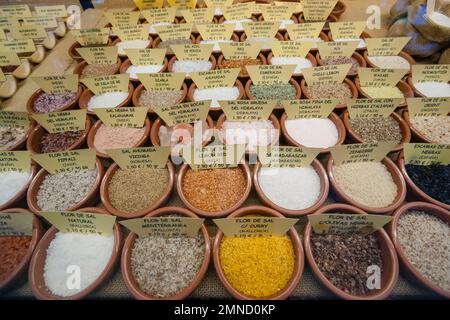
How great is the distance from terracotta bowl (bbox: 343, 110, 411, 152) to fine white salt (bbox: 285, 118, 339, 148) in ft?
0.19

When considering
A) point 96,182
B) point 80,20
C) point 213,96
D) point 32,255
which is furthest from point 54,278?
point 80,20

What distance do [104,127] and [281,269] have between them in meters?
1.04

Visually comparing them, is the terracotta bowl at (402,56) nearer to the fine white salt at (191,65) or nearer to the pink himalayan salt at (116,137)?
the fine white salt at (191,65)

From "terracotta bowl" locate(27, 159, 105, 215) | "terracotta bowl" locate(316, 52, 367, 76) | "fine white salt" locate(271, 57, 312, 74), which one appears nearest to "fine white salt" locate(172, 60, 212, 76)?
"fine white salt" locate(271, 57, 312, 74)

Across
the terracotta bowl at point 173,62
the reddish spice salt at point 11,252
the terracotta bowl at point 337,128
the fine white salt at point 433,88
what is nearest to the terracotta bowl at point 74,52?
the terracotta bowl at point 173,62

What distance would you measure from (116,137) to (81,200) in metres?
0.35

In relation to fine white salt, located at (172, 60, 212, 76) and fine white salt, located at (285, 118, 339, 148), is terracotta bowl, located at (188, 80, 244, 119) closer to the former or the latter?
fine white salt, located at (172, 60, 212, 76)

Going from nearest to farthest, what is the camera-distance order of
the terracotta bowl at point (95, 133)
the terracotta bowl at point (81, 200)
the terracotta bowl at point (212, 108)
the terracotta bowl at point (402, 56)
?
1. the terracotta bowl at point (81, 200)
2. the terracotta bowl at point (95, 133)
3. the terracotta bowl at point (212, 108)
4. the terracotta bowl at point (402, 56)

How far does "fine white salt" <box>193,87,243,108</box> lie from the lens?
5.16 feet

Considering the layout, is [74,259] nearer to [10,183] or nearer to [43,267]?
[43,267]

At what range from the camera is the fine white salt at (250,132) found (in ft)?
4.44

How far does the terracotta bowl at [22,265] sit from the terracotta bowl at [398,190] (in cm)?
113

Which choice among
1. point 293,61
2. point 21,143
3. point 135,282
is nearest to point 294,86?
point 293,61
